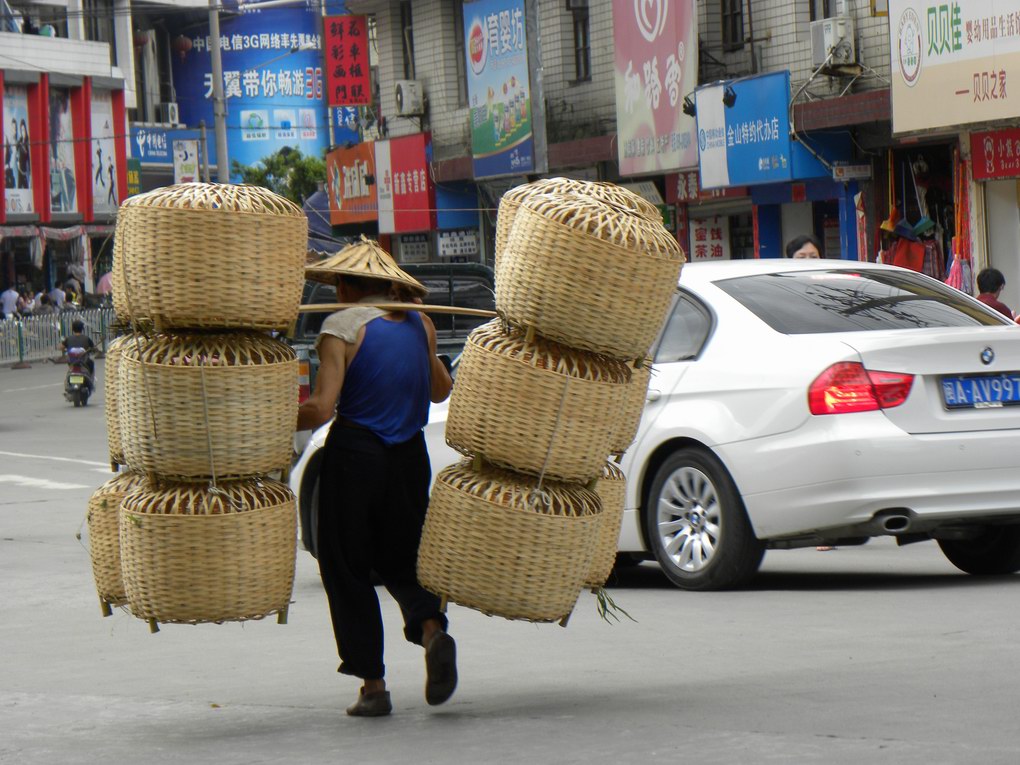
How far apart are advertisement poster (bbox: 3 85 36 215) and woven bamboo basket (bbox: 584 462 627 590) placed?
51632 mm

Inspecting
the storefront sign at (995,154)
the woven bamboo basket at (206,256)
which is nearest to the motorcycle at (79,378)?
the storefront sign at (995,154)

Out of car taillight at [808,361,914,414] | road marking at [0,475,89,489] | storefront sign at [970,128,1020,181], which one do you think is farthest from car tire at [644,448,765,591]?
storefront sign at [970,128,1020,181]

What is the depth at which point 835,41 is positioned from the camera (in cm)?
2159

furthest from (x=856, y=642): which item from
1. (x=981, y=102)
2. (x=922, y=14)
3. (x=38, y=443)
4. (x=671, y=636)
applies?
(x=38, y=443)

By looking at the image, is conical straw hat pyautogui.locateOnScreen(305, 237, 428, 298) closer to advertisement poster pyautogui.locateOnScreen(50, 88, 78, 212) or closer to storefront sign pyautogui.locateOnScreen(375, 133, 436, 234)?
storefront sign pyautogui.locateOnScreen(375, 133, 436, 234)

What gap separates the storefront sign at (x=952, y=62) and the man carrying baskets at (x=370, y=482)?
41.9ft

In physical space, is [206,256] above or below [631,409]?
above

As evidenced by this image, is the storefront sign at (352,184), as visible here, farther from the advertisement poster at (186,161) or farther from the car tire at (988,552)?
the car tire at (988,552)

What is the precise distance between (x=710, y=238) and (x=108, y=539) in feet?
69.7

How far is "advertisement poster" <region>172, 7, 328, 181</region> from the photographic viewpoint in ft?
274

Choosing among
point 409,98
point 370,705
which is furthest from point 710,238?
point 370,705

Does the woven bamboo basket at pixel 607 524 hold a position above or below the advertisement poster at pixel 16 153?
below

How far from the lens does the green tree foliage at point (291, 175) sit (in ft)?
185

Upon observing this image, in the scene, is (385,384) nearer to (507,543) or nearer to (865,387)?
(507,543)
